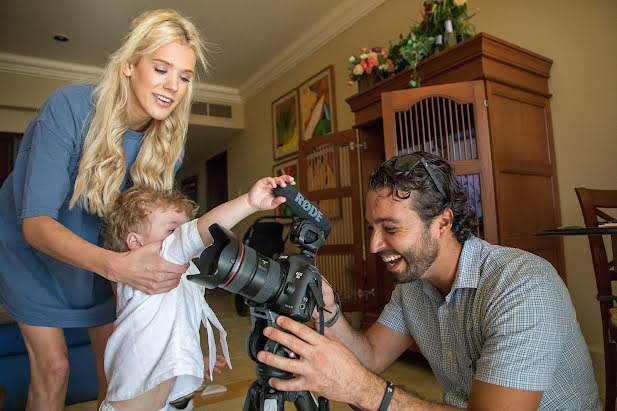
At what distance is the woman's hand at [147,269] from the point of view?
896mm

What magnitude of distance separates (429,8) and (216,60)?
3.44m

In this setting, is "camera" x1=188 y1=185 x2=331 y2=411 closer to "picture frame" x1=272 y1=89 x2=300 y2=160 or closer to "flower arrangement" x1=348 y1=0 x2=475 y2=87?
"flower arrangement" x1=348 y1=0 x2=475 y2=87

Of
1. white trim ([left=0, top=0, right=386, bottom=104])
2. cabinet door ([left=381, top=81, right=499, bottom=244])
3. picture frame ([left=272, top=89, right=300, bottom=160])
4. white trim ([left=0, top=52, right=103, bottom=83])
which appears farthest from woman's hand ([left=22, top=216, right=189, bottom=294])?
white trim ([left=0, top=52, right=103, bottom=83])

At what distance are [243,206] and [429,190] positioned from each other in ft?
1.58

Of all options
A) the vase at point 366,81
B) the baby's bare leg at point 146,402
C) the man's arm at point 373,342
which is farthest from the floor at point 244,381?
the vase at point 366,81

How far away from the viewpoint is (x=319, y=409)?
793 mm

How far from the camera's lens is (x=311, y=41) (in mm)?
4602

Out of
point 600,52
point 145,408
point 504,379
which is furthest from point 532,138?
point 145,408

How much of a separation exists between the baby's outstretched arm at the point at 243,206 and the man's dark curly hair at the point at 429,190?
1.00 feet

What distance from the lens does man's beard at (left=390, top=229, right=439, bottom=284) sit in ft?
3.48

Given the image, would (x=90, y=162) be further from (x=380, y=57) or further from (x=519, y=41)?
(x=519, y=41)

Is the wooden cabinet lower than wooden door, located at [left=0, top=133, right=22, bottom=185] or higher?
lower

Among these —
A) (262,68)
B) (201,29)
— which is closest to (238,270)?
(201,29)

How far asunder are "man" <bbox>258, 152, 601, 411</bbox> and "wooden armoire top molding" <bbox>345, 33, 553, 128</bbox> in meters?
1.30
